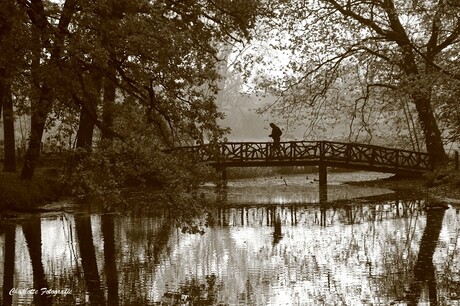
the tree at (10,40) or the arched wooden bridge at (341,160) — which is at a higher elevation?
the tree at (10,40)

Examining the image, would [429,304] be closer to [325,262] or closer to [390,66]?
[325,262]

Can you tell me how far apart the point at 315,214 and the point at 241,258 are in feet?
25.7

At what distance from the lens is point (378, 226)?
18.3 meters

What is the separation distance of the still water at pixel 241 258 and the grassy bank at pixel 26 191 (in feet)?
3.26

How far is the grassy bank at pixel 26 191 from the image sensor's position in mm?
21172

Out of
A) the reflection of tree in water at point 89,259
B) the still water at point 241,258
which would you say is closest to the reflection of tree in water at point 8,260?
the still water at point 241,258

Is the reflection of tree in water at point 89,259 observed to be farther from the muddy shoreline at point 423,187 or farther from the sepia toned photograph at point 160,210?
the muddy shoreline at point 423,187

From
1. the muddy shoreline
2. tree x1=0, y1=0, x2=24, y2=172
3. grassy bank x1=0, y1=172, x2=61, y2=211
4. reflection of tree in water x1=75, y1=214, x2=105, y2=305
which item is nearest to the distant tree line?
tree x1=0, y1=0, x2=24, y2=172

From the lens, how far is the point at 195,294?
34.8ft

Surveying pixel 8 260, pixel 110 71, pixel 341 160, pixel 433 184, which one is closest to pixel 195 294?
pixel 110 71

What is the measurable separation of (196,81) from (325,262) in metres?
4.08

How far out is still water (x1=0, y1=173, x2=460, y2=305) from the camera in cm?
1046

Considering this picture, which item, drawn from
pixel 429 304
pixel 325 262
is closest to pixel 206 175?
pixel 325 262

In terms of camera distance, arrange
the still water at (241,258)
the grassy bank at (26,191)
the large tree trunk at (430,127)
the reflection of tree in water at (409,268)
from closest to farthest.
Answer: the reflection of tree in water at (409,268)
the still water at (241,258)
the grassy bank at (26,191)
the large tree trunk at (430,127)
